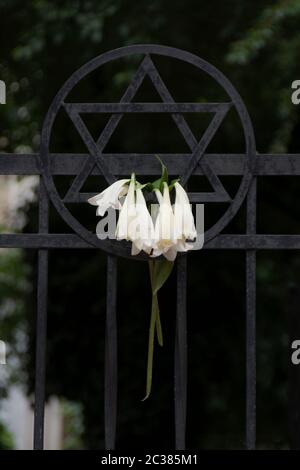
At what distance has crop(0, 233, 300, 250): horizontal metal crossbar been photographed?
9.55 ft

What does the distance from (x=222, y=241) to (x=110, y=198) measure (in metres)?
0.39

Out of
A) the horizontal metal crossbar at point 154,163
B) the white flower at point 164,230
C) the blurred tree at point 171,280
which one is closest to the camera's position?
the white flower at point 164,230

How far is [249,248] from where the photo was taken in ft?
9.59

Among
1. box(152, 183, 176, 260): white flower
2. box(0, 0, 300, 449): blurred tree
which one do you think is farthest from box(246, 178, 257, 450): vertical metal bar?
box(0, 0, 300, 449): blurred tree

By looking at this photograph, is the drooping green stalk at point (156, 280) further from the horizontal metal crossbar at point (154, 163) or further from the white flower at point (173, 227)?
the horizontal metal crossbar at point (154, 163)

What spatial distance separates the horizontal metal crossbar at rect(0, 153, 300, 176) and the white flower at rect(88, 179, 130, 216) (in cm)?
13

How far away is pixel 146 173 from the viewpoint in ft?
9.68

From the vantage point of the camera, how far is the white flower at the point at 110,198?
279cm

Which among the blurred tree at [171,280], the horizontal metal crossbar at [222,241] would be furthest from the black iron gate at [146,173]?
the blurred tree at [171,280]

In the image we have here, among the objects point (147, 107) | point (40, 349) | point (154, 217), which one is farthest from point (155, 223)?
point (40, 349)
